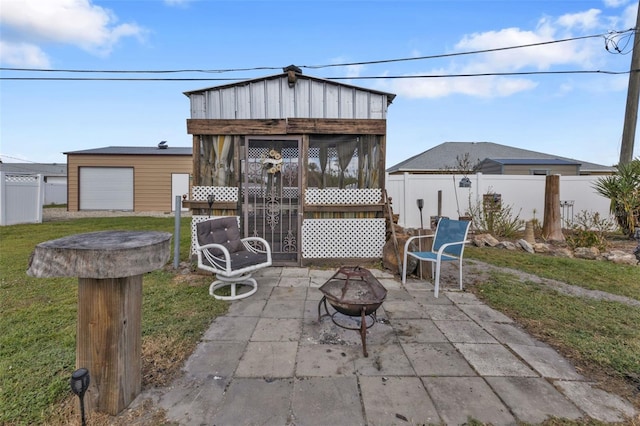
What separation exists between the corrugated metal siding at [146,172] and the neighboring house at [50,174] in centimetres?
671

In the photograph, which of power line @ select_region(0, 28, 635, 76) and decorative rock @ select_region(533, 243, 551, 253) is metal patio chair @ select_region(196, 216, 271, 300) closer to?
power line @ select_region(0, 28, 635, 76)

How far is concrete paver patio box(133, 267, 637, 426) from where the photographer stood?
1665mm

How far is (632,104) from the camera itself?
7.88m

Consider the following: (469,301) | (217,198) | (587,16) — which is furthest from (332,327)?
(587,16)

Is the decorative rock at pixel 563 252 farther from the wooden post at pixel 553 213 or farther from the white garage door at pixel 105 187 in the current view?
the white garage door at pixel 105 187

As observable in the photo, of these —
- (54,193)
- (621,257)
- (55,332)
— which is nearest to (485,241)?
(621,257)

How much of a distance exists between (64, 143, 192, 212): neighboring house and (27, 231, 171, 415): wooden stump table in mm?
14850

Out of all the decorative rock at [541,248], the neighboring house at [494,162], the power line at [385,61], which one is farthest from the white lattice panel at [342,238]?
the neighboring house at [494,162]

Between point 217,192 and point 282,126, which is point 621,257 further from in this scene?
point 217,192

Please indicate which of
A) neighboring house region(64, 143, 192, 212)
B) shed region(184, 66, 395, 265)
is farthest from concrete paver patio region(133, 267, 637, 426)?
neighboring house region(64, 143, 192, 212)

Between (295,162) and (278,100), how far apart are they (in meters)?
1.04

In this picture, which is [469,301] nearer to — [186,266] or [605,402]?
[605,402]

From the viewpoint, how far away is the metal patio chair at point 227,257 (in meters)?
3.48

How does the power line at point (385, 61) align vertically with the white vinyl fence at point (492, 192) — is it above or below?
above
